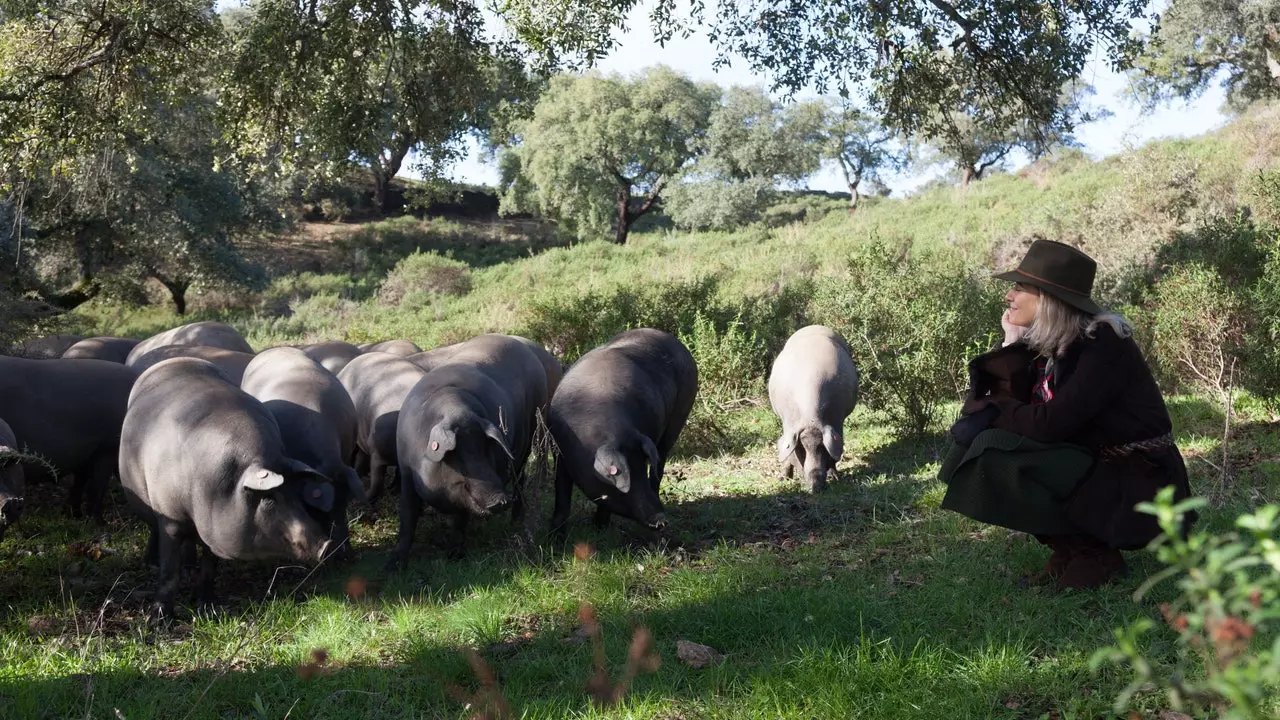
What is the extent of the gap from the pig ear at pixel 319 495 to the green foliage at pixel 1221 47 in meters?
28.1

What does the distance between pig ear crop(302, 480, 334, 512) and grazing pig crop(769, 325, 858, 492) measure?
435 cm

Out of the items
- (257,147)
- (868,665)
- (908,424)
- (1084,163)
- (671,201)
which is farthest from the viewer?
(671,201)

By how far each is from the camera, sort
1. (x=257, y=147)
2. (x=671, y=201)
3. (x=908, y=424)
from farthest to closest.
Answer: (x=671, y=201)
(x=257, y=147)
(x=908, y=424)

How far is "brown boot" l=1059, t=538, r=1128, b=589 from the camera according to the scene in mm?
5258

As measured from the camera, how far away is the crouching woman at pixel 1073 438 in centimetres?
495

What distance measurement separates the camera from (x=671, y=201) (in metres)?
40.8

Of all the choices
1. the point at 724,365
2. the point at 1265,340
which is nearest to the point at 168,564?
the point at 724,365

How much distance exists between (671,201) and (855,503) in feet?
110

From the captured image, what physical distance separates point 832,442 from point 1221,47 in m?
29.7

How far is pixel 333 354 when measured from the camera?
11250 millimetres

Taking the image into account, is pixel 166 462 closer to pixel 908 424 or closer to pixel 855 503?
pixel 855 503

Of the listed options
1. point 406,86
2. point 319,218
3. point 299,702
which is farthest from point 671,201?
point 299,702

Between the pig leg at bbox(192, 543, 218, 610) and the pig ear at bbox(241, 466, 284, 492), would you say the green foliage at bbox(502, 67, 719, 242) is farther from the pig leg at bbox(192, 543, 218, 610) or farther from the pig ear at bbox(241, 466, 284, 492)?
the pig ear at bbox(241, 466, 284, 492)

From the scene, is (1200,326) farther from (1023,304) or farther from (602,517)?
(602,517)
